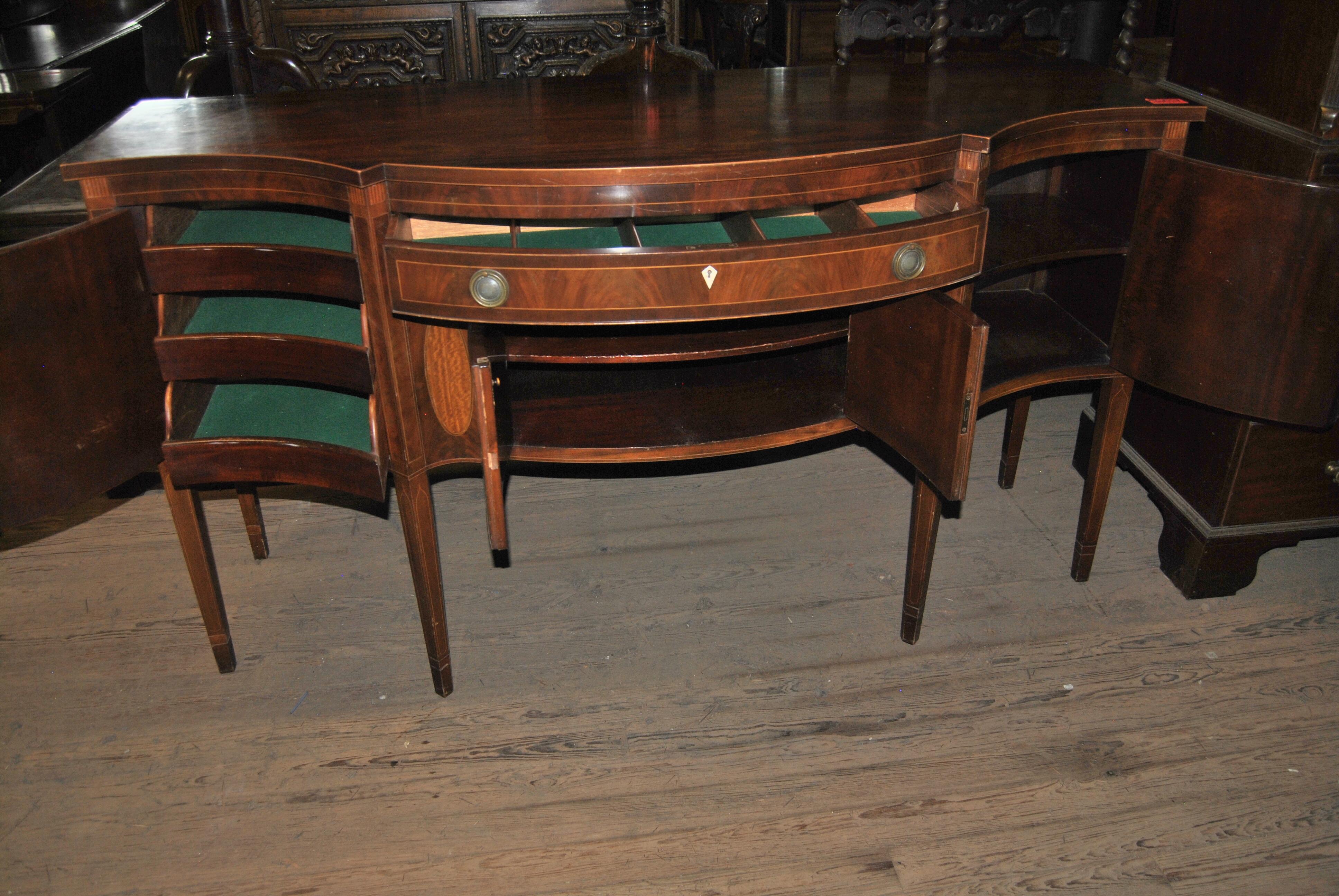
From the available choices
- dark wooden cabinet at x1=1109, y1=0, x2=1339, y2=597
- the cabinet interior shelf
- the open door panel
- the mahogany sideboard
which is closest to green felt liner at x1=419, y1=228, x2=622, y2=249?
the mahogany sideboard

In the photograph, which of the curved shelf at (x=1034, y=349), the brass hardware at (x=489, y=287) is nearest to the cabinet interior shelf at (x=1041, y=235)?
the curved shelf at (x=1034, y=349)

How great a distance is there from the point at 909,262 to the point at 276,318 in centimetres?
94

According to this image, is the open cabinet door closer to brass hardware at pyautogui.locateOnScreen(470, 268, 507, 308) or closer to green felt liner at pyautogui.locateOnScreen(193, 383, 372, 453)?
green felt liner at pyautogui.locateOnScreen(193, 383, 372, 453)

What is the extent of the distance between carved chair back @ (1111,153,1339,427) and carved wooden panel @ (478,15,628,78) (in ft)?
7.26

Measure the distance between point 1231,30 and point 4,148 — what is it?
2.96 metres

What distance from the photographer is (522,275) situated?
4.21ft

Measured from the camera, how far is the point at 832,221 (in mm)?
1560

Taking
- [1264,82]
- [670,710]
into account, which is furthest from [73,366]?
[1264,82]

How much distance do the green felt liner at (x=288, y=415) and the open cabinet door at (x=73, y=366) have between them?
0.39 feet

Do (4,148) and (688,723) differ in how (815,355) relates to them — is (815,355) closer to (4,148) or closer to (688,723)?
(688,723)

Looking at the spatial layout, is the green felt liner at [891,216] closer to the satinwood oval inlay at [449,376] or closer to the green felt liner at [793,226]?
the green felt liner at [793,226]

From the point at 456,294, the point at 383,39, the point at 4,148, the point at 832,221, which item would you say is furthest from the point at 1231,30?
the point at 4,148

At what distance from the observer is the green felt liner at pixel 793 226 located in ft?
5.45

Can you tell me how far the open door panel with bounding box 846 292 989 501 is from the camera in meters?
1.41
